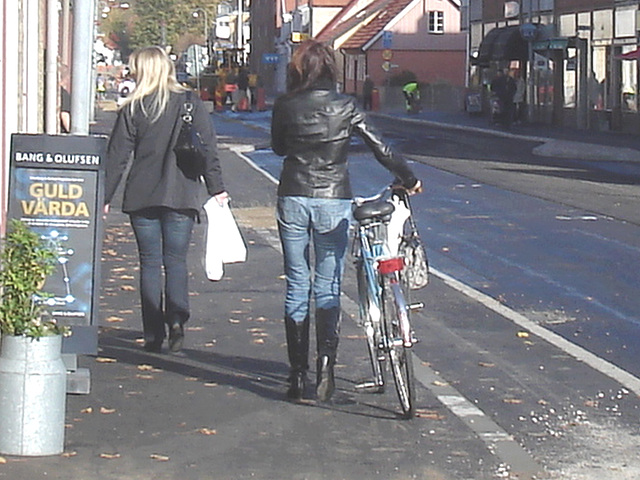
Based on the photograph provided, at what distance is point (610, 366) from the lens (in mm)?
8359

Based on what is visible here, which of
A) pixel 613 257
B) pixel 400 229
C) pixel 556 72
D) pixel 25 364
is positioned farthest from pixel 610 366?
pixel 556 72

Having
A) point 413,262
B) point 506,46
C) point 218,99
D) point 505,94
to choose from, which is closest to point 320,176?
point 413,262

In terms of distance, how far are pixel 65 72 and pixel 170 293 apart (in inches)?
506

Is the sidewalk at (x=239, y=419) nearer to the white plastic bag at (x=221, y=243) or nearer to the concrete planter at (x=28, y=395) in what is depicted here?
the concrete planter at (x=28, y=395)

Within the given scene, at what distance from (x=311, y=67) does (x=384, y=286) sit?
1144 millimetres

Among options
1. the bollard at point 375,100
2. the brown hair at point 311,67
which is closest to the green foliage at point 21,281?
the brown hair at point 311,67

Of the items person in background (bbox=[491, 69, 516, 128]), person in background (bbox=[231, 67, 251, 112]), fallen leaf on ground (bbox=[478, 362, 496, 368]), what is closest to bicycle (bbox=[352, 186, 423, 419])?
fallen leaf on ground (bbox=[478, 362, 496, 368])

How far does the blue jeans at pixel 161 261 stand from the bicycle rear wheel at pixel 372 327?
56.4 inches

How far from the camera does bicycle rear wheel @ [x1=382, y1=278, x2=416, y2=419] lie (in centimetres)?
673

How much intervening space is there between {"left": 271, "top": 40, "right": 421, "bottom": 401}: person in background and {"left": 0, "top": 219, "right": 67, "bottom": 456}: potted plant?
1.55 m

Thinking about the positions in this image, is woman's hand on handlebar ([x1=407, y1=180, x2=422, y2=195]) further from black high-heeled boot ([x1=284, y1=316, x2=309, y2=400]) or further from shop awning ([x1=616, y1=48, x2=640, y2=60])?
shop awning ([x1=616, y1=48, x2=640, y2=60])

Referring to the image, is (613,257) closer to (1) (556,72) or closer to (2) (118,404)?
(2) (118,404)

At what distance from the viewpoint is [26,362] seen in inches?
233

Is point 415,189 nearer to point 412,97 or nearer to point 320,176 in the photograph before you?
point 320,176
